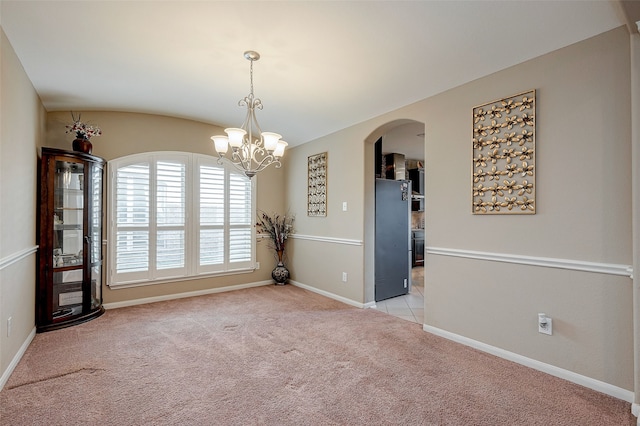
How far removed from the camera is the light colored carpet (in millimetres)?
1881

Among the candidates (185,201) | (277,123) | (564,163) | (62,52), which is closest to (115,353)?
(185,201)

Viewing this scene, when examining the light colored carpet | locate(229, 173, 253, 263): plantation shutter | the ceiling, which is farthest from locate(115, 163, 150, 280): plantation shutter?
locate(229, 173, 253, 263): plantation shutter

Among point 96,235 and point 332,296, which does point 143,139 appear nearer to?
point 96,235

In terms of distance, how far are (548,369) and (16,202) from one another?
14.6 feet

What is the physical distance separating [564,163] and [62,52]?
412cm

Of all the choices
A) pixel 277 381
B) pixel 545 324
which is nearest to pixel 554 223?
pixel 545 324

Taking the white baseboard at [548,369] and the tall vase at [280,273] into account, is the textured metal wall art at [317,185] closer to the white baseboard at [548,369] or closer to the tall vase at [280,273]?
the tall vase at [280,273]

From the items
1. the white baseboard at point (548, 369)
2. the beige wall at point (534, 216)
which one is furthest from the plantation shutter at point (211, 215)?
the white baseboard at point (548, 369)

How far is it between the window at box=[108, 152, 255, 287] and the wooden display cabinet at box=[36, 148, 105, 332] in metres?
0.33

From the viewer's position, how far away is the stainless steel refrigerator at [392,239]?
4433mm

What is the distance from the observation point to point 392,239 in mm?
4629

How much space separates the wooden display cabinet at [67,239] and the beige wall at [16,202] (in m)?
0.11

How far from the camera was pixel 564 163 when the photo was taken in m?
2.35

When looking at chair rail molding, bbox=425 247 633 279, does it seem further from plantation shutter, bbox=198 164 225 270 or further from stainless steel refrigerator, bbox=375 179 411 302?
plantation shutter, bbox=198 164 225 270
